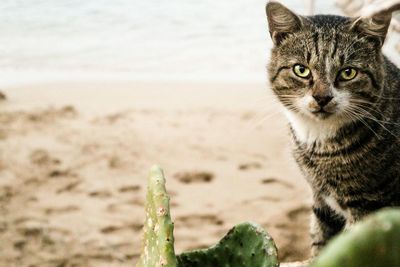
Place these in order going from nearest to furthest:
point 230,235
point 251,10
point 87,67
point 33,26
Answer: point 230,235
point 87,67
point 33,26
point 251,10

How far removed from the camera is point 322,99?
1605 mm

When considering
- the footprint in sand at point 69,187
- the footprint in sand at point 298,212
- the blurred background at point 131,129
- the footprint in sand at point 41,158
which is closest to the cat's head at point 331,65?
the blurred background at point 131,129

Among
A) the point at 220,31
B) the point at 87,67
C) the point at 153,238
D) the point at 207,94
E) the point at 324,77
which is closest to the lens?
the point at 153,238

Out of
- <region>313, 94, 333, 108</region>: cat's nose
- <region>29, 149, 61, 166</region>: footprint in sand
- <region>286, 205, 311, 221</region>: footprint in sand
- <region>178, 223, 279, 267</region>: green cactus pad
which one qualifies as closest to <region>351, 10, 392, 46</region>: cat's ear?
<region>313, 94, 333, 108</region>: cat's nose

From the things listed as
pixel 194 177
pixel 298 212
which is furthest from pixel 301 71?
pixel 194 177

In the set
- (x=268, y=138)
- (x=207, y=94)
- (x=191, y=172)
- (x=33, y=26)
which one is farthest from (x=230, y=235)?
(x=33, y=26)

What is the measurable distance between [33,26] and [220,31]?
229 centimetres

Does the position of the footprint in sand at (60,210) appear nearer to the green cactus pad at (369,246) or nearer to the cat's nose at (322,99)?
the cat's nose at (322,99)

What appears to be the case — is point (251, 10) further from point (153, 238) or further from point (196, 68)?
point (153, 238)

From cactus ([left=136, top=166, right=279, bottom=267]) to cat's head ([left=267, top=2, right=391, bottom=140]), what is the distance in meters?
0.67

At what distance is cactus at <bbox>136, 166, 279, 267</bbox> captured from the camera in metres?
0.81

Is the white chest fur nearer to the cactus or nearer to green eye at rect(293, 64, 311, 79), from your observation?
green eye at rect(293, 64, 311, 79)

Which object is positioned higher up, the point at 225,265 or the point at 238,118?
the point at 225,265

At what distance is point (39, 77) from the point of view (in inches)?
208
